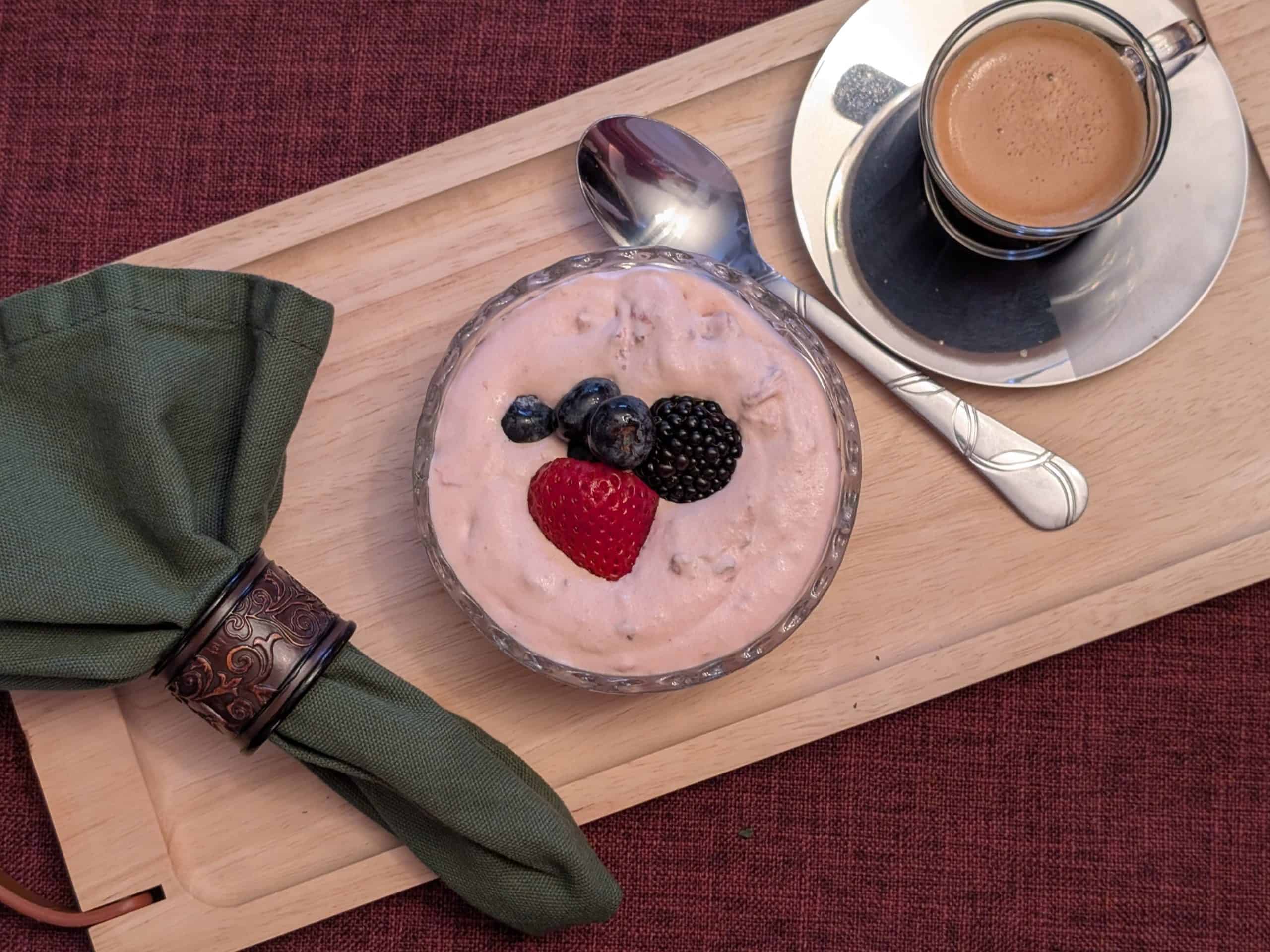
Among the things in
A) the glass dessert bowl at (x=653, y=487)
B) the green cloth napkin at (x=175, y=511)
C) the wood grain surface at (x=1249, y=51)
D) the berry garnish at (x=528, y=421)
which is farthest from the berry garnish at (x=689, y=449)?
the wood grain surface at (x=1249, y=51)

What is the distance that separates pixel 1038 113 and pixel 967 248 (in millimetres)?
225

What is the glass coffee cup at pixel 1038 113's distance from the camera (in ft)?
5.27

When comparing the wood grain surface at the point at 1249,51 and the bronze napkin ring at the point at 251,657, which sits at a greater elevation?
the wood grain surface at the point at 1249,51

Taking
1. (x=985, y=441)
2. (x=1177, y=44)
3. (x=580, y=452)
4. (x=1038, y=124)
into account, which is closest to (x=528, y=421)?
(x=580, y=452)

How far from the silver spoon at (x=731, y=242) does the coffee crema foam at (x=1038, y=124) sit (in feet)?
0.96

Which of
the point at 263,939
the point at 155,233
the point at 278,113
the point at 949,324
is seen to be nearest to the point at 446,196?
the point at 278,113

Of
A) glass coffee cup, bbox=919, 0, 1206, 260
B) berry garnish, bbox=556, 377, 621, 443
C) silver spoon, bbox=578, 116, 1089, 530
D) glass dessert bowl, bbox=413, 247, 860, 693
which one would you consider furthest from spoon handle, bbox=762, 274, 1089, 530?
berry garnish, bbox=556, 377, 621, 443

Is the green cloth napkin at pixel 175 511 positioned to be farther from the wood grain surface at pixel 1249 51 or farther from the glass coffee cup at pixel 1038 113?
the wood grain surface at pixel 1249 51

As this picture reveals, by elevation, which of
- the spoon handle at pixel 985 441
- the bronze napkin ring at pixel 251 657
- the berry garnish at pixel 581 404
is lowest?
the bronze napkin ring at pixel 251 657

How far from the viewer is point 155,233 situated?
204 cm

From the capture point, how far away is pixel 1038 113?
1654 mm

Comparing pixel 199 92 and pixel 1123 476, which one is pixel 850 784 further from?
pixel 199 92

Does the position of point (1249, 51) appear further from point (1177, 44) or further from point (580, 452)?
point (580, 452)

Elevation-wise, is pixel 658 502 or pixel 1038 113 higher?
pixel 1038 113
